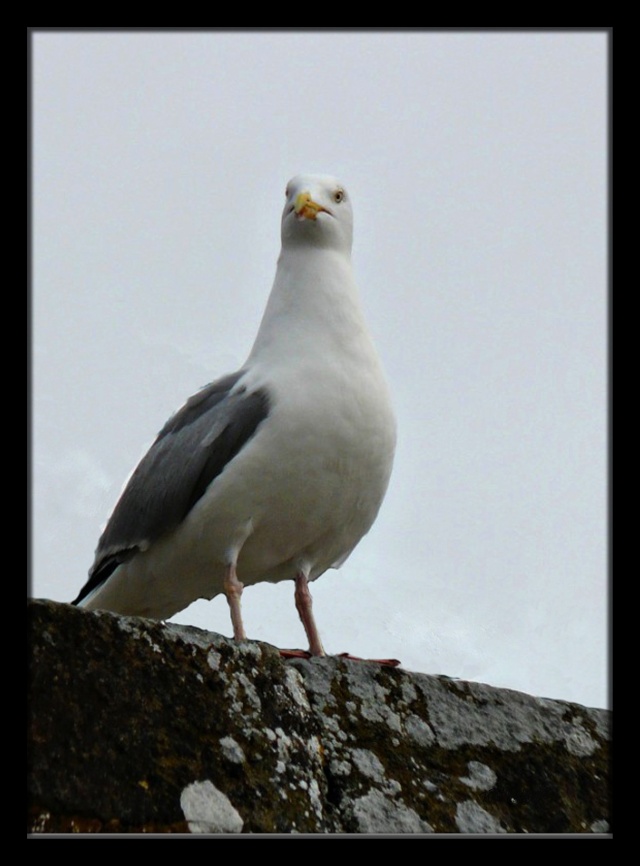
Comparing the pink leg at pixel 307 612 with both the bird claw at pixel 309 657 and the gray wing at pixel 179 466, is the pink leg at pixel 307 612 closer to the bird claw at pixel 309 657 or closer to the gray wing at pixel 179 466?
the gray wing at pixel 179 466

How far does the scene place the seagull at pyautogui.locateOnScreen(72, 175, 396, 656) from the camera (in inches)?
233

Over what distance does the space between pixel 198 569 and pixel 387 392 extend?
125 centimetres

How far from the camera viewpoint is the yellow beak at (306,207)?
6.68 m

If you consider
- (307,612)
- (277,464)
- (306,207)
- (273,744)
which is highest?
(306,207)

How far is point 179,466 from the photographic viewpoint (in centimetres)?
620

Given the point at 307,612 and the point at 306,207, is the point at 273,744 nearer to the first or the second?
the point at 307,612

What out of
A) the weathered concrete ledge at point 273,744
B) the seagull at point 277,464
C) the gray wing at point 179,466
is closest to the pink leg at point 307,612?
the seagull at point 277,464

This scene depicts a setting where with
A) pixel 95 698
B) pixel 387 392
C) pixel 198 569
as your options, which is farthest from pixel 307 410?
pixel 95 698

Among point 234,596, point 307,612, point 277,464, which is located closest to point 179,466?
point 277,464

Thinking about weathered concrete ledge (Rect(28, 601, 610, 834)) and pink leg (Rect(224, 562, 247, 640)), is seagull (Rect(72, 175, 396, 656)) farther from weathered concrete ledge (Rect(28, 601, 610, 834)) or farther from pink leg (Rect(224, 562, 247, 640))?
weathered concrete ledge (Rect(28, 601, 610, 834))

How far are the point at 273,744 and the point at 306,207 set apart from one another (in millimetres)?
3345

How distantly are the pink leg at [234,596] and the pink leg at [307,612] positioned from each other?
45 centimetres

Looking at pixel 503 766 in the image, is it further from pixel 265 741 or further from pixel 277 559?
pixel 277 559
